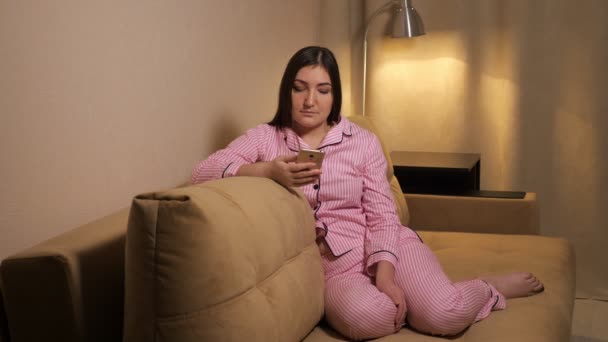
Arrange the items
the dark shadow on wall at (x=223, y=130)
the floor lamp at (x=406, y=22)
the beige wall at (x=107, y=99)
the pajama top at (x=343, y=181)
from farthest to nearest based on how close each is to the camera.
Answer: the floor lamp at (x=406, y=22) → the dark shadow on wall at (x=223, y=130) → the pajama top at (x=343, y=181) → the beige wall at (x=107, y=99)

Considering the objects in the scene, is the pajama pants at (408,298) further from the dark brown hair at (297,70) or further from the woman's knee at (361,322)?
the dark brown hair at (297,70)

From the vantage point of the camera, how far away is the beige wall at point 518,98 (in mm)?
3234

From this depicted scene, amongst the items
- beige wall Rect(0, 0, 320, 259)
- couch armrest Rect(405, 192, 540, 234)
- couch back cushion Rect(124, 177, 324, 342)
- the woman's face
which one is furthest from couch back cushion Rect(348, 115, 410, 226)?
couch back cushion Rect(124, 177, 324, 342)

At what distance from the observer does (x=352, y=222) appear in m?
2.00

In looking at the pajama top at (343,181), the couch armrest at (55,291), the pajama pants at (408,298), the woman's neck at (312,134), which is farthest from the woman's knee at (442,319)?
the couch armrest at (55,291)

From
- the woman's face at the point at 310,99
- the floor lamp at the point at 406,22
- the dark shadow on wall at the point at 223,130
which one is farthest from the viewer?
the floor lamp at the point at 406,22

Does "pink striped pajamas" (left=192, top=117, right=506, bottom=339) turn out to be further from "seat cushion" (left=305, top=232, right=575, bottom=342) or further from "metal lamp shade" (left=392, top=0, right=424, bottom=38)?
"metal lamp shade" (left=392, top=0, right=424, bottom=38)

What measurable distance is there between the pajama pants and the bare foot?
9 centimetres

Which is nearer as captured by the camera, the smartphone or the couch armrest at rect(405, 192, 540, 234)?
the smartphone

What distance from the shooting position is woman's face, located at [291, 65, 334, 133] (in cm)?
208

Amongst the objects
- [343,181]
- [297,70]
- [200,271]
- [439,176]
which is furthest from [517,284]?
[200,271]

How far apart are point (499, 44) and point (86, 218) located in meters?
2.28

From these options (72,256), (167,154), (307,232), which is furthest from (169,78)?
(72,256)

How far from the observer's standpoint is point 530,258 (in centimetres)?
237
